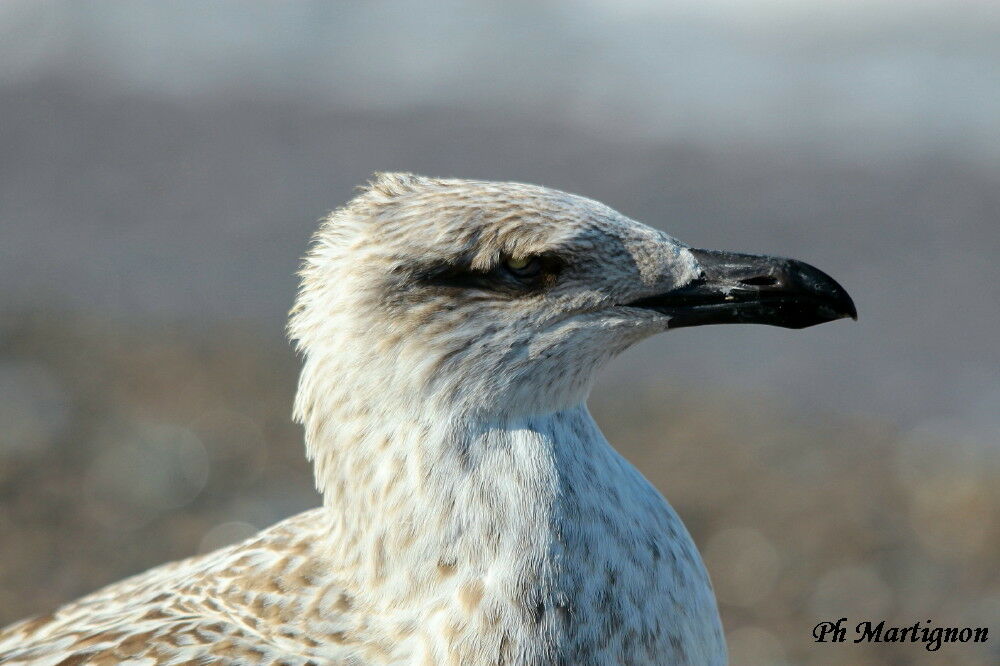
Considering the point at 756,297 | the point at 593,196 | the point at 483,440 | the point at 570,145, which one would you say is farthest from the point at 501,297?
the point at 570,145

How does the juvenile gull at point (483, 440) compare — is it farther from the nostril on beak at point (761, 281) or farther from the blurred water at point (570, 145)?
the blurred water at point (570, 145)

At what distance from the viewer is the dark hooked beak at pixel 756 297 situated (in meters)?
3.54

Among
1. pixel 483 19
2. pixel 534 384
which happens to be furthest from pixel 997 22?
pixel 534 384

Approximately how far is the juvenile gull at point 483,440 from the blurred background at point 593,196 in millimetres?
2731

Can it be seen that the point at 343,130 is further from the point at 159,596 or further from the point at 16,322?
the point at 159,596

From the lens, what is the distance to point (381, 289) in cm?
344

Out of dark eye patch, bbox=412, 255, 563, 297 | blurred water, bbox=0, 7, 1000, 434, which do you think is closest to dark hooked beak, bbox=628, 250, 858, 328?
dark eye patch, bbox=412, 255, 563, 297

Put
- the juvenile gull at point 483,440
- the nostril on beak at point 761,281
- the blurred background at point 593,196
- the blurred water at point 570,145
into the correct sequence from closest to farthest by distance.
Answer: the juvenile gull at point 483,440, the nostril on beak at point 761,281, the blurred background at point 593,196, the blurred water at point 570,145

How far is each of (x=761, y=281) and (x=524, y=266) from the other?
70cm

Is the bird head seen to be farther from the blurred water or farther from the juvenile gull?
the blurred water

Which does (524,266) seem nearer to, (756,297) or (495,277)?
(495,277)

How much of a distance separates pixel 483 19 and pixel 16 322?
379 inches

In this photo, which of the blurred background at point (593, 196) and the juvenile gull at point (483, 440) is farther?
the blurred background at point (593, 196)

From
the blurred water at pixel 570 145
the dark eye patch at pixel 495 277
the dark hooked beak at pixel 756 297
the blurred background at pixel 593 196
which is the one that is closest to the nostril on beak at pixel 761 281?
the dark hooked beak at pixel 756 297
